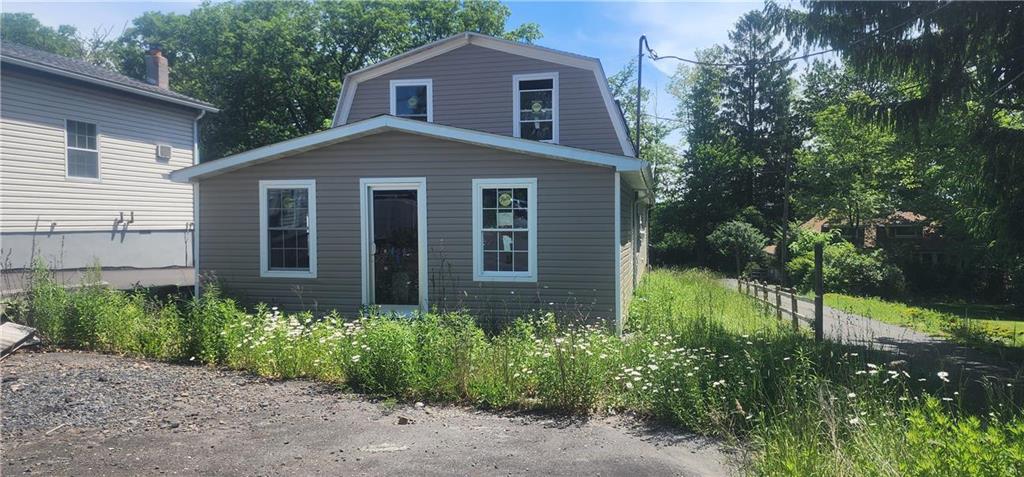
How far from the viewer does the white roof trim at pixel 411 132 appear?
27.9 feet

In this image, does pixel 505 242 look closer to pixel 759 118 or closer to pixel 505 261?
pixel 505 261

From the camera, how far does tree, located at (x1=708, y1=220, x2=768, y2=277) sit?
33.8 m

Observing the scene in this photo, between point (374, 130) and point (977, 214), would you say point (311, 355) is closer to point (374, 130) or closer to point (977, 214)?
point (374, 130)

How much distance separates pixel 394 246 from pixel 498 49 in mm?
6226

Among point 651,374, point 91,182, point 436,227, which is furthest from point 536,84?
point 91,182

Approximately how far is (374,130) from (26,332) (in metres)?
5.16

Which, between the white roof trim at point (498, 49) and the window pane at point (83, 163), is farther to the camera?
the window pane at point (83, 163)

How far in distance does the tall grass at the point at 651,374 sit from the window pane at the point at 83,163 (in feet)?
23.8

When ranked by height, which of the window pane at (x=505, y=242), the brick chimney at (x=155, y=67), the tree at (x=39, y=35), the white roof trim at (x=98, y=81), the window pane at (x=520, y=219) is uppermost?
the tree at (x=39, y=35)

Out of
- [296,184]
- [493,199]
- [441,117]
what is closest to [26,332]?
[296,184]

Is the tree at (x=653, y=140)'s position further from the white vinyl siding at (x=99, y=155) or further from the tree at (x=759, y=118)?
the white vinyl siding at (x=99, y=155)

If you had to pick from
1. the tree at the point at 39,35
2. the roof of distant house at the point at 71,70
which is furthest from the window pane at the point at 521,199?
the tree at the point at 39,35

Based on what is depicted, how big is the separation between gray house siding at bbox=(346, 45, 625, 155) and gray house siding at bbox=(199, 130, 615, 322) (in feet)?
14.8

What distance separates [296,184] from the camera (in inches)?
377
